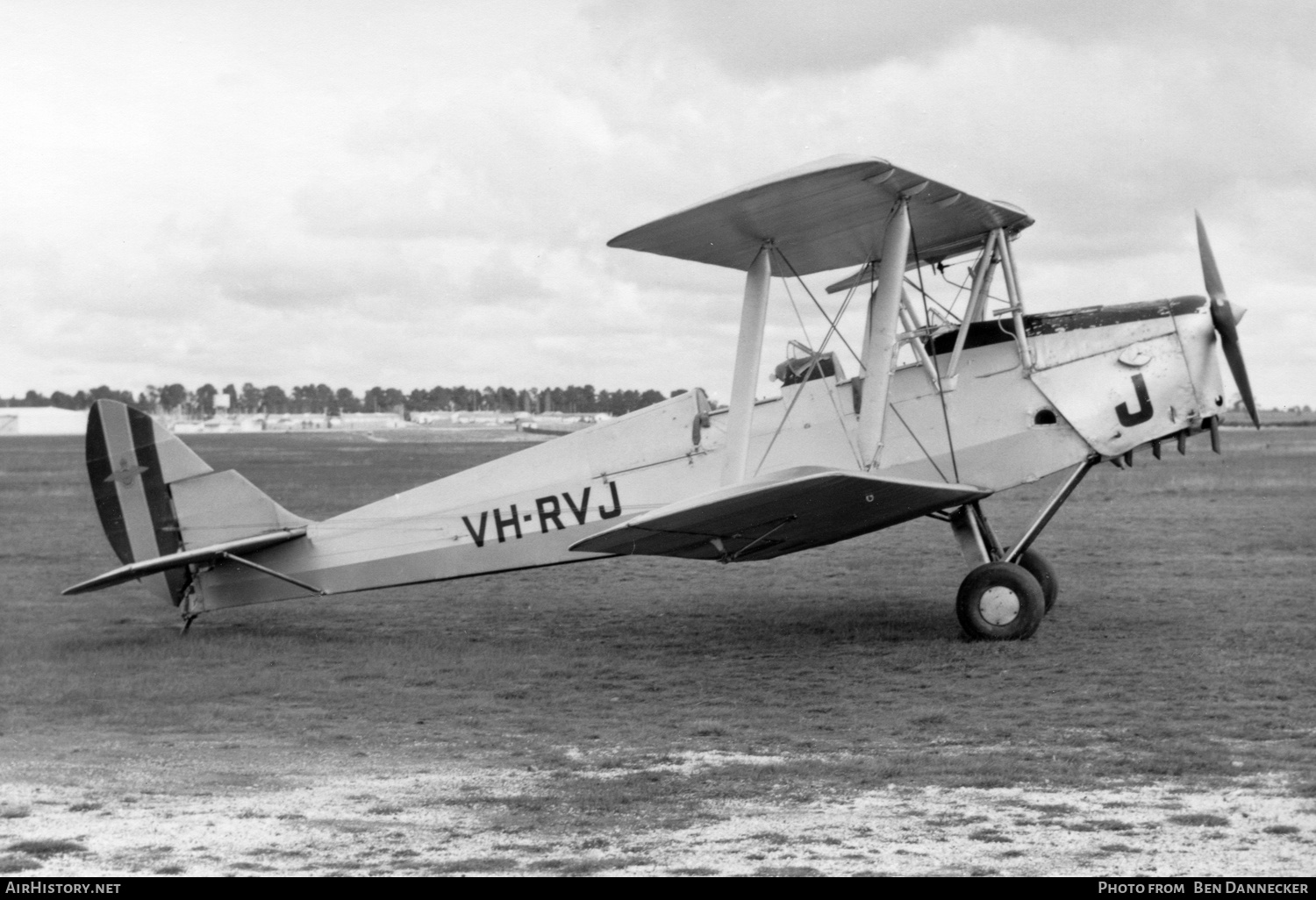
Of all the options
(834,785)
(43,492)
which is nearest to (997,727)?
(834,785)

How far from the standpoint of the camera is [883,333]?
28.0ft

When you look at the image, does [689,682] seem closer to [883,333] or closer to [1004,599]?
[1004,599]

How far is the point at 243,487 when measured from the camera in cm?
1040

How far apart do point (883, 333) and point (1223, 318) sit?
8.56ft

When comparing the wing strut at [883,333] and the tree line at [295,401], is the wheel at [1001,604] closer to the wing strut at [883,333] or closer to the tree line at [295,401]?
the wing strut at [883,333]

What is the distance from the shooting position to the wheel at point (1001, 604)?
28.8 ft

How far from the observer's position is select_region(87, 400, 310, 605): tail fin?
1028cm

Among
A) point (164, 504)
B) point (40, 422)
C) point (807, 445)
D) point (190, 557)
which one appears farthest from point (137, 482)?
point (40, 422)

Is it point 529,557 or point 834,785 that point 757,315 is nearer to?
point 529,557

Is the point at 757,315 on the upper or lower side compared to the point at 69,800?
upper

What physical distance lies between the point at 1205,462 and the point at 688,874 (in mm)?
32787

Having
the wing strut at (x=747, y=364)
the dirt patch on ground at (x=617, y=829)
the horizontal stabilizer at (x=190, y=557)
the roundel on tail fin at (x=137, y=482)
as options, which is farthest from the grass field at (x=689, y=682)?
the wing strut at (x=747, y=364)

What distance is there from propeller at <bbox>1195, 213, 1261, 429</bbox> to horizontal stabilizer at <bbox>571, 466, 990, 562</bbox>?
6.92 feet

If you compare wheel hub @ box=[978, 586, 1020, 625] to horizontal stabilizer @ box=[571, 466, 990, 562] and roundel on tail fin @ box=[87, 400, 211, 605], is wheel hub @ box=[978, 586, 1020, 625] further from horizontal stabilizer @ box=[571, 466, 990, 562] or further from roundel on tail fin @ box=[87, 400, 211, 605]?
roundel on tail fin @ box=[87, 400, 211, 605]
